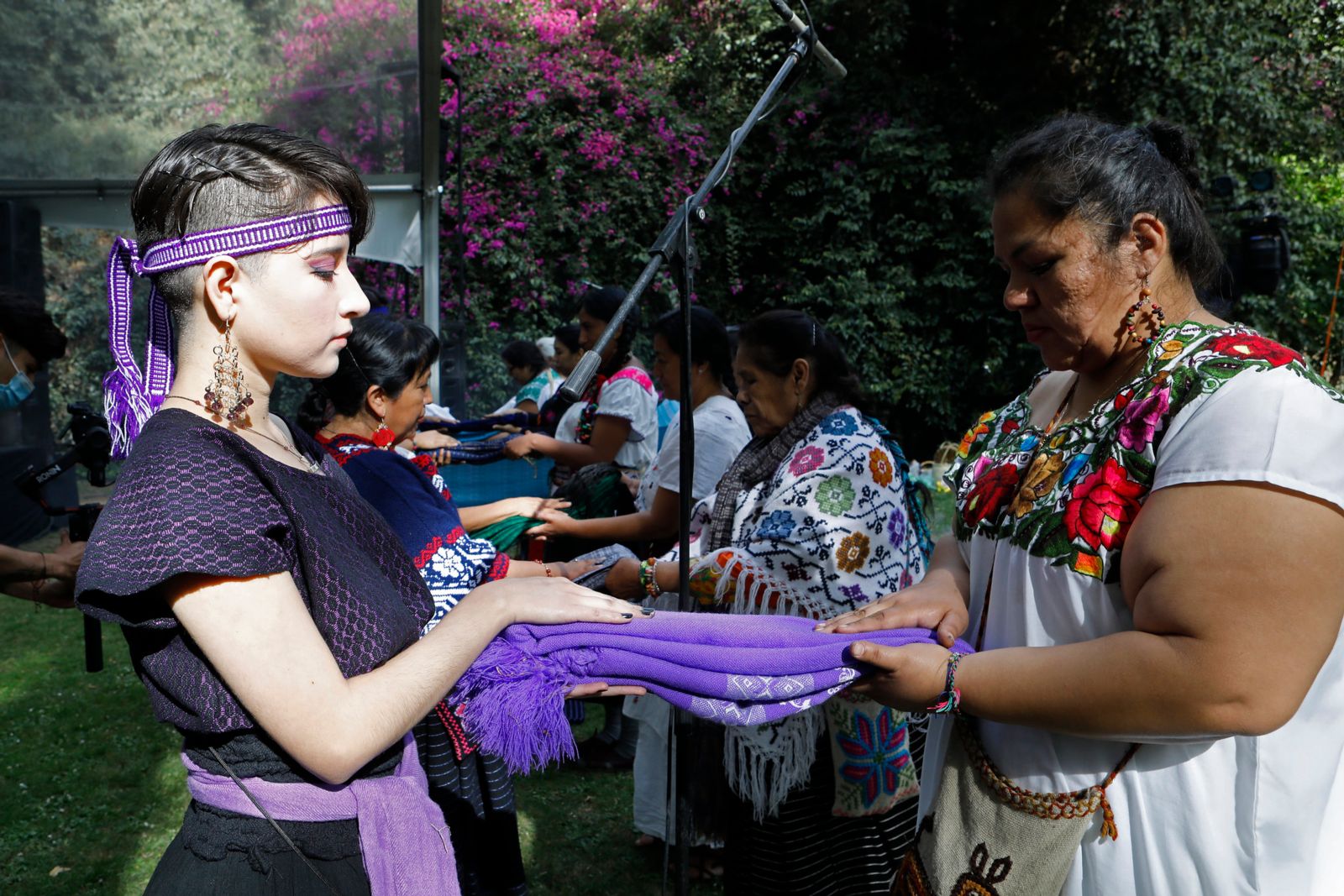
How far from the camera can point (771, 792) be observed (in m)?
2.76

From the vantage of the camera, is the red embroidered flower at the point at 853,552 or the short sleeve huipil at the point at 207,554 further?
the red embroidered flower at the point at 853,552

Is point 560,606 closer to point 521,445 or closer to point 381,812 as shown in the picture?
point 381,812

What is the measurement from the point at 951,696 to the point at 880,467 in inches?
57.5

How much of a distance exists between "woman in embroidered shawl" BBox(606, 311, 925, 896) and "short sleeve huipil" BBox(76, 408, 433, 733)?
1.51 meters

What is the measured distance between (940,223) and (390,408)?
1018 centimetres

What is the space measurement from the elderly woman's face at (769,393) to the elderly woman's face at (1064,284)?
1422 mm

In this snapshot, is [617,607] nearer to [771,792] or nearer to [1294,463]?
[1294,463]

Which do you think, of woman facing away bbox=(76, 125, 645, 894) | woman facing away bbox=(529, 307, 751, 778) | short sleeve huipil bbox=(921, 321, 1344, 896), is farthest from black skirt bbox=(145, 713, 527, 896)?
woman facing away bbox=(529, 307, 751, 778)

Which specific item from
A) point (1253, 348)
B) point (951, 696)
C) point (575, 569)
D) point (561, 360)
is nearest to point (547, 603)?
point (951, 696)

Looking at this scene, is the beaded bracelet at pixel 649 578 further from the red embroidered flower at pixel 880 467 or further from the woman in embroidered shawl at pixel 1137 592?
the woman in embroidered shawl at pixel 1137 592

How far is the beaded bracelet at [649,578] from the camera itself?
2812 mm

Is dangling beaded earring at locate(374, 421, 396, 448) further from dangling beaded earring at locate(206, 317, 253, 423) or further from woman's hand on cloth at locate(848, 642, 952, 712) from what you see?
woman's hand on cloth at locate(848, 642, 952, 712)

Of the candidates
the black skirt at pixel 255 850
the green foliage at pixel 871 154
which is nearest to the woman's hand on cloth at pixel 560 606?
the black skirt at pixel 255 850

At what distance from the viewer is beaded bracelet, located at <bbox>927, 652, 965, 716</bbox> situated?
57.7 inches
